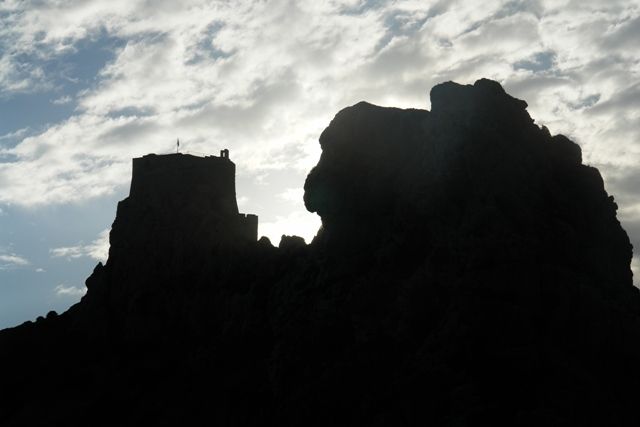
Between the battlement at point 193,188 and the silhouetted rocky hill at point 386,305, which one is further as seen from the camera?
Result: the battlement at point 193,188

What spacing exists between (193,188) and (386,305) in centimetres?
2953

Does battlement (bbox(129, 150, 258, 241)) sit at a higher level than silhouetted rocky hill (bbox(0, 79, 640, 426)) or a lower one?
higher

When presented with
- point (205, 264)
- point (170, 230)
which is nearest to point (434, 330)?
point (205, 264)

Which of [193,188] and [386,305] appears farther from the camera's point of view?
[193,188]

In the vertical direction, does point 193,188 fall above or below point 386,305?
above

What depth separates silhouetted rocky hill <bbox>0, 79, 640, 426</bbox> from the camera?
160 feet

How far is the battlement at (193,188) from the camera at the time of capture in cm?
7788

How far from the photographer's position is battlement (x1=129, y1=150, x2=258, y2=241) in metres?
77.9

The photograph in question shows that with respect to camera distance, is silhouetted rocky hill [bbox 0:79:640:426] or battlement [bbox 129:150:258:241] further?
battlement [bbox 129:150:258:241]

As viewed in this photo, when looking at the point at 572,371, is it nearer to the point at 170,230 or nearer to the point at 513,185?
the point at 513,185

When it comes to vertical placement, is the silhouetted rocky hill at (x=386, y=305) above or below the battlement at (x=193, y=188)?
below

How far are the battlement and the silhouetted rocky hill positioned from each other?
1.10 feet

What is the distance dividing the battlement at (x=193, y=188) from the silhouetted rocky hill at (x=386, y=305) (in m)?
0.34

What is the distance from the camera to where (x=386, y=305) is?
5531 centimetres
